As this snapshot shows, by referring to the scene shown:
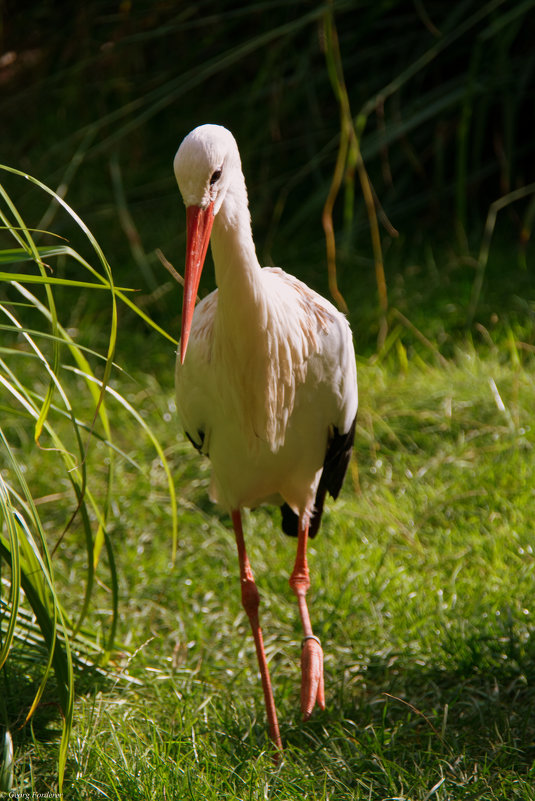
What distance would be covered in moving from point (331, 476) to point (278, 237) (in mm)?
2545

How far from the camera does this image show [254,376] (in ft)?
7.50

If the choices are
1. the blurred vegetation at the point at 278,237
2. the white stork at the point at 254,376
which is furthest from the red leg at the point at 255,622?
the blurred vegetation at the point at 278,237

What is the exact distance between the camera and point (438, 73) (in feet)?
16.6

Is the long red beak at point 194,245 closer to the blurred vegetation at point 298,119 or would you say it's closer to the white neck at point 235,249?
the white neck at point 235,249

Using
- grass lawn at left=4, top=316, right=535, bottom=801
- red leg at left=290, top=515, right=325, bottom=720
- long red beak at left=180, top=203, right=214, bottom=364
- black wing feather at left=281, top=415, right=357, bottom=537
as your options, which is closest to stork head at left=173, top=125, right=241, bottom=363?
long red beak at left=180, top=203, right=214, bottom=364

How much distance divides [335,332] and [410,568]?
3.31 feet

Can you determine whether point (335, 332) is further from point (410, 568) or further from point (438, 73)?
point (438, 73)

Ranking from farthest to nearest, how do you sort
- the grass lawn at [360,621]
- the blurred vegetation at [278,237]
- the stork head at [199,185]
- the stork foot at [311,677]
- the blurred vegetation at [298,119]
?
the blurred vegetation at [298,119] → the blurred vegetation at [278,237] → the stork foot at [311,677] → the grass lawn at [360,621] → the stork head at [199,185]

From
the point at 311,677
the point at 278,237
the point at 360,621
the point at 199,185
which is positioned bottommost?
the point at 360,621

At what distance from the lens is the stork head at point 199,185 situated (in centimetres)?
191

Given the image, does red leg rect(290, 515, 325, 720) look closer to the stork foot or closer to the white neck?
the stork foot

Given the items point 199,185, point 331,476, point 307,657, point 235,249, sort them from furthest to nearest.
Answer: point 331,476 < point 307,657 < point 235,249 < point 199,185

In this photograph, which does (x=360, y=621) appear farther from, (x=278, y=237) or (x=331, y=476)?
(x=278, y=237)

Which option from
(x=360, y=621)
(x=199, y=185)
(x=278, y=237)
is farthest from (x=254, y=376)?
(x=278, y=237)
